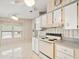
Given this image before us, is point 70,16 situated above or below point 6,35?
above

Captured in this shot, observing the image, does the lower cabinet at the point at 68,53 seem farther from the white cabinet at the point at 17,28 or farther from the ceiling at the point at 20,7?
the white cabinet at the point at 17,28

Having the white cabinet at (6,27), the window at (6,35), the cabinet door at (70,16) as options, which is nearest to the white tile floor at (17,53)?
the cabinet door at (70,16)

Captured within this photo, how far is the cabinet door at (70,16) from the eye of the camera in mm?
2389

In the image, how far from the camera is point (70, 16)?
256 cm

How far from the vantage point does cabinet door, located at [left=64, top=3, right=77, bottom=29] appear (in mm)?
2389

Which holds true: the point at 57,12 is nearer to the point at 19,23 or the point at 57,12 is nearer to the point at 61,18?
the point at 61,18

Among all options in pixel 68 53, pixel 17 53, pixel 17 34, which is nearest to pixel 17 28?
pixel 17 34

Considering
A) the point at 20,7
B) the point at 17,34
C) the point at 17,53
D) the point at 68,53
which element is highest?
the point at 20,7

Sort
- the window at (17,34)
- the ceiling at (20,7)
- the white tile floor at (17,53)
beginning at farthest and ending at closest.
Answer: the window at (17,34) < the white tile floor at (17,53) < the ceiling at (20,7)

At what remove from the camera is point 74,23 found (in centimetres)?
240

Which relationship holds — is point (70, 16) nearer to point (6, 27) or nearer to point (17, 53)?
point (17, 53)

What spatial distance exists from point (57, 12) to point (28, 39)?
339 inches

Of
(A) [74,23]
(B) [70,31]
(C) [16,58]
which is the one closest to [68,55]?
(A) [74,23]

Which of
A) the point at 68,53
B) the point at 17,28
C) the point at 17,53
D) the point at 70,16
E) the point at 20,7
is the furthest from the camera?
the point at 17,28
